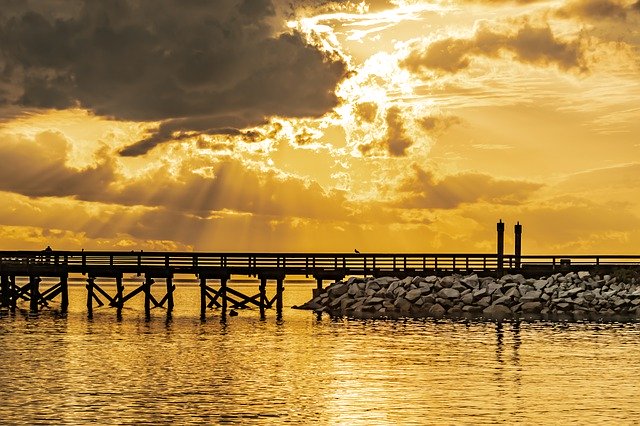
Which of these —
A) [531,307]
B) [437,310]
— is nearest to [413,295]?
[437,310]

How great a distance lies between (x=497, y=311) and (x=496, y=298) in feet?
5.79

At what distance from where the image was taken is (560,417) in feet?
93.6

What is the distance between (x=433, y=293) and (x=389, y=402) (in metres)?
35.8

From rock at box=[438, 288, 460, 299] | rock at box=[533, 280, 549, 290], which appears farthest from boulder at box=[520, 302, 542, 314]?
rock at box=[438, 288, 460, 299]

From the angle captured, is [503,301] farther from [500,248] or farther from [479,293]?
[500,248]

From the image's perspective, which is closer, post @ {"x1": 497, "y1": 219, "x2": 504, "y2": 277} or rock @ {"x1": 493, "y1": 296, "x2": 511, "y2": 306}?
rock @ {"x1": 493, "y1": 296, "x2": 511, "y2": 306}

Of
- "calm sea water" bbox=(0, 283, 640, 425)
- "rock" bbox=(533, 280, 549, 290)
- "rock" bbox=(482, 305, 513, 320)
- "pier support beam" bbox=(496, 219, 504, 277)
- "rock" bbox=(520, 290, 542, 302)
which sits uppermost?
"pier support beam" bbox=(496, 219, 504, 277)

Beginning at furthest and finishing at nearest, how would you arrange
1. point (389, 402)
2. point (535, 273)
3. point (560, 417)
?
point (535, 273) < point (389, 402) < point (560, 417)

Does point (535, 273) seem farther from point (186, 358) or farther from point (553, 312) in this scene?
point (186, 358)

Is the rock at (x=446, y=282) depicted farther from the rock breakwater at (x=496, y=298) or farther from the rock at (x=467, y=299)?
the rock at (x=467, y=299)

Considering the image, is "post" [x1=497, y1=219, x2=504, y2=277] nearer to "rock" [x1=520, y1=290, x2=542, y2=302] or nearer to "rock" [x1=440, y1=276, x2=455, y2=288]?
"rock" [x1=520, y1=290, x2=542, y2=302]

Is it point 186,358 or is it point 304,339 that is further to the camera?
point 304,339

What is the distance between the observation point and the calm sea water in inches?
1143

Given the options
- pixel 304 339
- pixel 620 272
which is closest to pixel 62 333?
pixel 304 339
